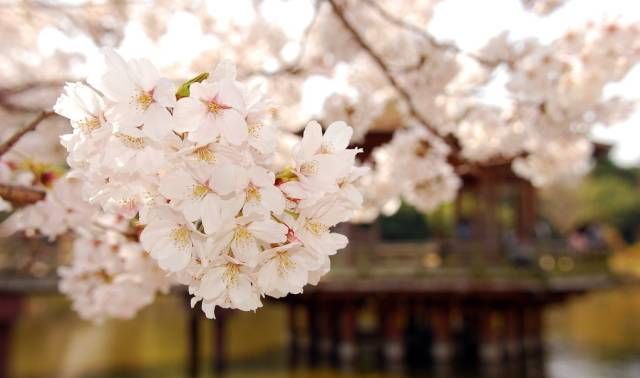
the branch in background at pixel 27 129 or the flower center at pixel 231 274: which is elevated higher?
the branch in background at pixel 27 129

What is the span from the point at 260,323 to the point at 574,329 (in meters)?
9.92

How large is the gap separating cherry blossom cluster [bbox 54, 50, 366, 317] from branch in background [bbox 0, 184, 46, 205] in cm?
64

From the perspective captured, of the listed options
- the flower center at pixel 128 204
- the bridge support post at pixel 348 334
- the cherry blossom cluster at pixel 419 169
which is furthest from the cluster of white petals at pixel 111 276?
the bridge support post at pixel 348 334

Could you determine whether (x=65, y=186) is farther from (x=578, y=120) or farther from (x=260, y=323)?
(x=260, y=323)

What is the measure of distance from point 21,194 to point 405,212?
76.6 ft

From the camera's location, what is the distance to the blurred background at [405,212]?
322 cm

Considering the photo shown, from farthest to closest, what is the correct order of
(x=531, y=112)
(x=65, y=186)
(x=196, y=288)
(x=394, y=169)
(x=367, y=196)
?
1. (x=367, y=196)
2. (x=394, y=169)
3. (x=531, y=112)
4. (x=65, y=186)
5. (x=196, y=288)

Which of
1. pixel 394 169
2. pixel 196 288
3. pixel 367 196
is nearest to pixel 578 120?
pixel 394 169

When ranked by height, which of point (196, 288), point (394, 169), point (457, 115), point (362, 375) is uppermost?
point (457, 115)

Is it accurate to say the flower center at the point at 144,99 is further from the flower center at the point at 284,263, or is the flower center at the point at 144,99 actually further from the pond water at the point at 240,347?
the pond water at the point at 240,347

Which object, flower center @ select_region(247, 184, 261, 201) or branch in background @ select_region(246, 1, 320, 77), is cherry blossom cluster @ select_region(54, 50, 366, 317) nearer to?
flower center @ select_region(247, 184, 261, 201)

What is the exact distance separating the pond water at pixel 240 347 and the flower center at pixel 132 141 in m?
12.0

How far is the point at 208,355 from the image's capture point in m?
17.9

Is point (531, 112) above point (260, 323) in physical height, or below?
above
